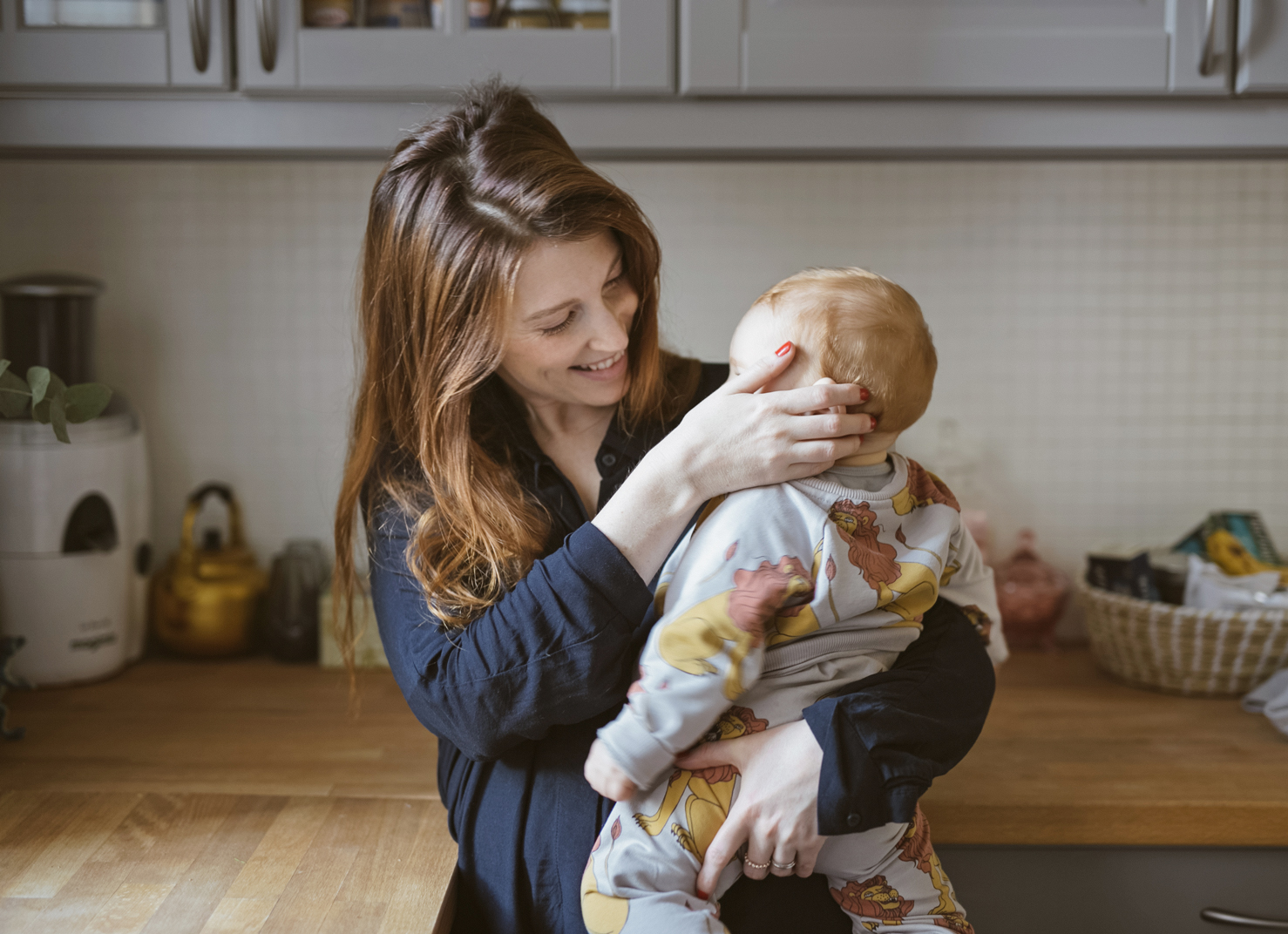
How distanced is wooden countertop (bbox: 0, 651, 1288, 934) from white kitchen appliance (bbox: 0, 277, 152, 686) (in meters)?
0.07

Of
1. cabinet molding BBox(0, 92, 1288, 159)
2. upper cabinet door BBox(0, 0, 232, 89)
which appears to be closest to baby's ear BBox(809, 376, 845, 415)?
cabinet molding BBox(0, 92, 1288, 159)

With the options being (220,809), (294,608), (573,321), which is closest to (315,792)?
(220,809)

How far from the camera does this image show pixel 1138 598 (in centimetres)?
157

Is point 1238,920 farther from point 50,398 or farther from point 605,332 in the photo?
point 50,398

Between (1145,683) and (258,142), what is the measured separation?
1498 millimetres

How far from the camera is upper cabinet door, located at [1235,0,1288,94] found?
128 cm

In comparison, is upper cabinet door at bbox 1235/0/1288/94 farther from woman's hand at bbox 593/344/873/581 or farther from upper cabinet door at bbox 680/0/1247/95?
woman's hand at bbox 593/344/873/581

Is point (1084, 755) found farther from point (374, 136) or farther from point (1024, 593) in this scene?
point (374, 136)

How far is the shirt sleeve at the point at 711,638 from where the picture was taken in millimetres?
852

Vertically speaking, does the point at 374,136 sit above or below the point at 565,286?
above

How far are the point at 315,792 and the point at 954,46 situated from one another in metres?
1.24

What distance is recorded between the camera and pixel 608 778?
2.85 feet

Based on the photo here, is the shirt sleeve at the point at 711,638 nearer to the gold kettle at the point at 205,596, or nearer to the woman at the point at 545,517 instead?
the woman at the point at 545,517

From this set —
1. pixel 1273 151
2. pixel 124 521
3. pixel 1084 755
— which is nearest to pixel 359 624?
pixel 124 521
